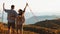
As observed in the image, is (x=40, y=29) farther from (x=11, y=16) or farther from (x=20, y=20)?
(x=11, y=16)

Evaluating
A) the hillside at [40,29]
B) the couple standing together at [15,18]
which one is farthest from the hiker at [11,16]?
the hillside at [40,29]

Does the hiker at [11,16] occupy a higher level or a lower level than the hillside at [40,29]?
higher

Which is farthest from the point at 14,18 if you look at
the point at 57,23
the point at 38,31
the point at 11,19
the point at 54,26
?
the point at 57,23

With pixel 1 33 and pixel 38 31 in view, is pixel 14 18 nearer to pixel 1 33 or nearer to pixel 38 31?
pixel 1 33

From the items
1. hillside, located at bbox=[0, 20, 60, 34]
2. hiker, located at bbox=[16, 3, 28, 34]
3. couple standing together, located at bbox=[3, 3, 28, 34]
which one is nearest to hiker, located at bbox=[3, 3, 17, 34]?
couple standing together, located at bbox=[3, 3, 28, 34]

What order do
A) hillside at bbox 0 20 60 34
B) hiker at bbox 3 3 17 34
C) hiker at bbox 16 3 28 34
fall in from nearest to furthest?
1. hiker at bbox 3 3 17 34
2. hiker at bbox 16 3 28 34
3. hillside at bbox 0 20 60 34

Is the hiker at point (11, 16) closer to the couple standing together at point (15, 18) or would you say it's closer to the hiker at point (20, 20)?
the couple standing together at point (15, 18)

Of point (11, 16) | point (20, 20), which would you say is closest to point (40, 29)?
point (20, 20)

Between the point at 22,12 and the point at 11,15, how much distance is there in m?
0.66

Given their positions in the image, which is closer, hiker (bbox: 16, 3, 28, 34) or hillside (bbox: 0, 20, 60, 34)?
hiker (bbox: 16, 3, 28, 34)

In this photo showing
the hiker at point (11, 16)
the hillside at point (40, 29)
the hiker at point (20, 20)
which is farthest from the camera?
the hillside at point (40, 29)

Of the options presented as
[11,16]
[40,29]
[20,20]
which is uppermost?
[11,16]

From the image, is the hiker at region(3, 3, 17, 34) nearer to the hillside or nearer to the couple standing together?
the couple standing together

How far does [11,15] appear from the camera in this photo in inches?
658
